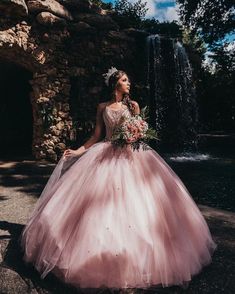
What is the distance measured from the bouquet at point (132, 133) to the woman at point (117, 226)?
3.2 inches

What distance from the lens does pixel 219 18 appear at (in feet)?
62.0

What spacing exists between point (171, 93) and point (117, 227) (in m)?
11.4

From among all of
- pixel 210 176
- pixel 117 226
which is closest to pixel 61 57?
pixel 210 176

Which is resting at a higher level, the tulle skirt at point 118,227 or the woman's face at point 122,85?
the woman's face at point 122,85

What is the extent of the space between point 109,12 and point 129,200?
11.1 meters

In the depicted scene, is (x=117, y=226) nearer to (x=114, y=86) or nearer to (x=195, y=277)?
(x=195, y=277)

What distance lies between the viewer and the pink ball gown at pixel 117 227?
8.66 ft

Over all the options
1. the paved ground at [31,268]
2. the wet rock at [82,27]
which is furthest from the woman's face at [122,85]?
the wet rock at [82,27]

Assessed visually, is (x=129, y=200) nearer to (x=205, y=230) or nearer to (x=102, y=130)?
(x=205, y=230)

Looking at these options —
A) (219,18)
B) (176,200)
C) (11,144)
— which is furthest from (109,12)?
(176,200)

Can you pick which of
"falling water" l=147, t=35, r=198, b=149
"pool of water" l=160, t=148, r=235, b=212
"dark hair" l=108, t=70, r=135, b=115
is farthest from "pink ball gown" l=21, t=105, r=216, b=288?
"falling water" l=147, t=35, r=198, b=149

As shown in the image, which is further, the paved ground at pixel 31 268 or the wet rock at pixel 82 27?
the wet rock at pixel 82 27

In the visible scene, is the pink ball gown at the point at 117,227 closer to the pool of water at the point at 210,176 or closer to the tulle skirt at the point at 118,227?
the tulle skirt at the point at 118,227

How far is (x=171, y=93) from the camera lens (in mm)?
13586
